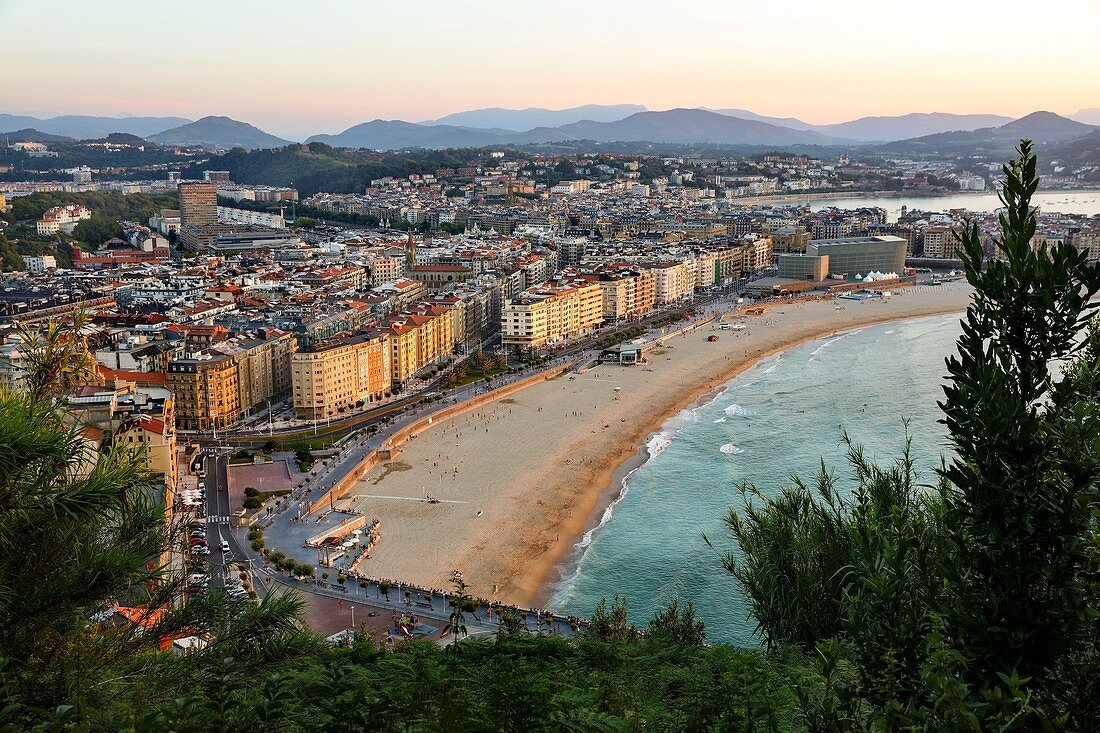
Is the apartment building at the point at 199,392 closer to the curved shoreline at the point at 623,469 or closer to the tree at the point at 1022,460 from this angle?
the curved shoreline at the point at 623,469

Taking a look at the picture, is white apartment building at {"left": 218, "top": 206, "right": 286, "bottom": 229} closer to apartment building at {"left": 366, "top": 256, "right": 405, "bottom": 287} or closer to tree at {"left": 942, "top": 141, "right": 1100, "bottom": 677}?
apartment building at {"left": 366, "top": 256, "right": 405, "bottom": 287}

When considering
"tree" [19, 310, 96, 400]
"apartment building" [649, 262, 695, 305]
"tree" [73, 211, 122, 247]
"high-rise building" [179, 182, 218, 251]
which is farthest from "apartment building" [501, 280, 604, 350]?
"high-rise building" [179, 182, 218, 251]

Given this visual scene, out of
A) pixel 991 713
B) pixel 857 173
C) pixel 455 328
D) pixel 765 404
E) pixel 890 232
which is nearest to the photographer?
pixel 991 713

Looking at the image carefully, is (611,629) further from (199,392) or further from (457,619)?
(199,392)

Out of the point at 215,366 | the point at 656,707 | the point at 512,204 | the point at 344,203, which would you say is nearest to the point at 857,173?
the point at 512,204

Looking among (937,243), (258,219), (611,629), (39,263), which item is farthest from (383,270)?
(611,629)

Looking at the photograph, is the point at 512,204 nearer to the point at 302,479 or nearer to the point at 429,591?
the point at 302,479
